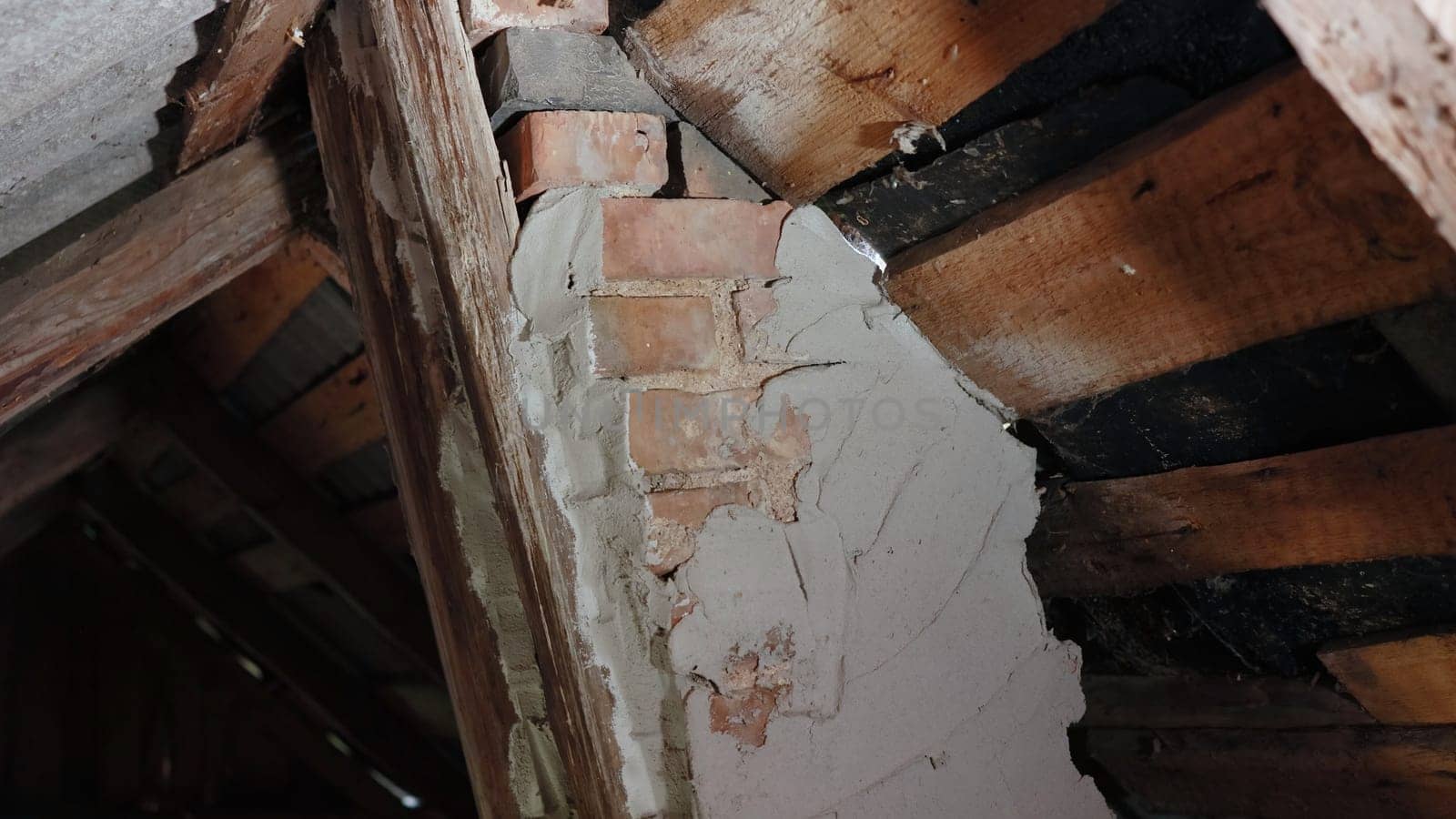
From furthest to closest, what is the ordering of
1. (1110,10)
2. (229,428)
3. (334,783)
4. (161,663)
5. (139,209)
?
(161,663), (334,783), (229,428), (139,209), (1110,10)

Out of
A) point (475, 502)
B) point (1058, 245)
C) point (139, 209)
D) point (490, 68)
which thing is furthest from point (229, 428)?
point (1058, 245)

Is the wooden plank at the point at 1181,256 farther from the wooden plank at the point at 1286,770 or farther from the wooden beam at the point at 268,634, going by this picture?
the wooden beam at the point at 268,634

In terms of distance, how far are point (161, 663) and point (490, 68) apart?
14.6 feet

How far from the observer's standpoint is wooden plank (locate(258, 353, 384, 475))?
2.16 m

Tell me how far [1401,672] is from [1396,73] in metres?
0.75

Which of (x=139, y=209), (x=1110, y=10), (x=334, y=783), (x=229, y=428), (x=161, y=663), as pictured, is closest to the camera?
(x=1110, y=10)

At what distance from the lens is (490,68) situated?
92cm

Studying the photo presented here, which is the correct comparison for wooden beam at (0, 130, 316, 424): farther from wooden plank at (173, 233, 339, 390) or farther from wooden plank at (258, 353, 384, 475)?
wooden plank at (258, 353, 384, 475)

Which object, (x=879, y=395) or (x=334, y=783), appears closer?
(x=879, y=395)

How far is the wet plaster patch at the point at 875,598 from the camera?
2.99ft

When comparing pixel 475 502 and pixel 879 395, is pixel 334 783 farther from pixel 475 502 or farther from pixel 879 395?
pixel 879 395

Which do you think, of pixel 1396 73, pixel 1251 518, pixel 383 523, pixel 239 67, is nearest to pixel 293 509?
pixel 383 523

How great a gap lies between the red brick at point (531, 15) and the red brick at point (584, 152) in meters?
0.09

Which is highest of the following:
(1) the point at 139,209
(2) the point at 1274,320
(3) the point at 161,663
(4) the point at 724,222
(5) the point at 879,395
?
(3) the point at 161,663
